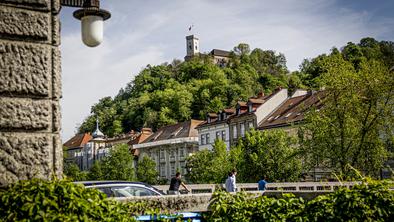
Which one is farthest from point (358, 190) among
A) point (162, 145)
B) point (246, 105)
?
point (162, 145)

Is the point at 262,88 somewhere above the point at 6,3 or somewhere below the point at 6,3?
above

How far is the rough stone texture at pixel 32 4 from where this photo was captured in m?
5.36

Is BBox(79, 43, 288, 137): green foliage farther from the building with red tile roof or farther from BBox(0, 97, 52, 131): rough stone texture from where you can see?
BBox(0, 97, 52, 131): rough stone texture

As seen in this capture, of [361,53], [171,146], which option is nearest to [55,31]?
[171,146]

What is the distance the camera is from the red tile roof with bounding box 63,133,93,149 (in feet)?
437

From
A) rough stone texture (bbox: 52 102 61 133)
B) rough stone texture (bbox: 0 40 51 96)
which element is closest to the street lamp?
rough stone texture (bbox: 0 40 51 96)

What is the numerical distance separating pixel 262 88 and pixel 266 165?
277ft

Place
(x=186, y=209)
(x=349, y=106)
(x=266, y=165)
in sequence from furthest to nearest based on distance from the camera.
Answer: (x=266, y=165)
(x=349, y=106)
(x=186, y=209)

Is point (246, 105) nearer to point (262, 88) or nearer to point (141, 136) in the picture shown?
point (141, 136)

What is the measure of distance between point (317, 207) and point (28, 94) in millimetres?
3264

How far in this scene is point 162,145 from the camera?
3489 inches

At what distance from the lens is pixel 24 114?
5.24 metres

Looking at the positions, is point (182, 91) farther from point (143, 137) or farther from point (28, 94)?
point (28, 94)

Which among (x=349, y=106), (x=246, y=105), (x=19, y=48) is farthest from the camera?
(x=246, y=105)
